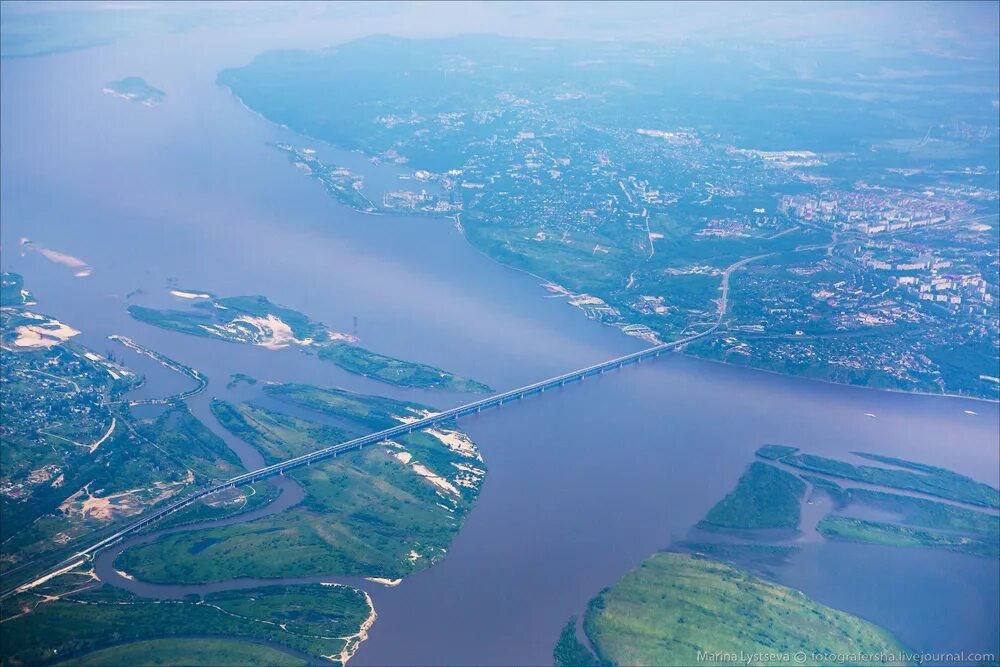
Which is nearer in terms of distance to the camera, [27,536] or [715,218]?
[27,536]

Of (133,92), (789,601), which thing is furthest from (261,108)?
(789,601)

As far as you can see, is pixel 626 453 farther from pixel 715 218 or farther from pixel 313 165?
pixel 313 165

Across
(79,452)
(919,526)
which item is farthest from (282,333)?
(919,526)

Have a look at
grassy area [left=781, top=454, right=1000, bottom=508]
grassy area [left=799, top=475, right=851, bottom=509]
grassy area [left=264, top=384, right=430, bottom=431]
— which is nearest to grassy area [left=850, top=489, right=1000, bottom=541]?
grassy area [left=799, top=475, right=851, bottom=509]

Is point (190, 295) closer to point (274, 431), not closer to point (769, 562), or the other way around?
point (274, 431)

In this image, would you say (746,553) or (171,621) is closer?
(171,621)

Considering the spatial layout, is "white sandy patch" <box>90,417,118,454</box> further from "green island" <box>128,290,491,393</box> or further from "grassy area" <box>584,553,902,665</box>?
"grassy area" <box>584,553,902,665</box>
